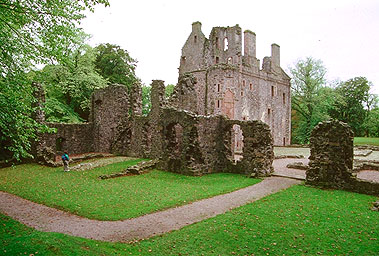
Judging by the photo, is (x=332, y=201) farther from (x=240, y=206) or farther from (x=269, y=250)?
(x=269, y=250)

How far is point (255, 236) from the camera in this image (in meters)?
8.62

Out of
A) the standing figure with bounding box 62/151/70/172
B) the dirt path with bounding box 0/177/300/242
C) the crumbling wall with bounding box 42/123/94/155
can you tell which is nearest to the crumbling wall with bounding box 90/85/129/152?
the crumbling wall with bounding box 42/123/94/155

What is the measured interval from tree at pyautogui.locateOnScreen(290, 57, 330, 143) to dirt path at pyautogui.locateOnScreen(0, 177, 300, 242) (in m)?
40.3

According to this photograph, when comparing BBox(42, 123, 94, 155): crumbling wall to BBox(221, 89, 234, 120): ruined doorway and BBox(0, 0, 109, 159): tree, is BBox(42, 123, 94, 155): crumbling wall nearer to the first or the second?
BBox(221, 89, 234, 120): ruined doorway

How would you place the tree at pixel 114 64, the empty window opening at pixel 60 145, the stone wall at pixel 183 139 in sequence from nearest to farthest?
1. the stone wall at pixel 183 139
2. the empty window opening at pixel 60 145
3. the tree at pixel 114 64

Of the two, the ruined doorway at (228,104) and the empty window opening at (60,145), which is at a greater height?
the ruined doorway at (228,104)

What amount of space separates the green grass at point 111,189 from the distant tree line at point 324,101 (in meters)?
36.5

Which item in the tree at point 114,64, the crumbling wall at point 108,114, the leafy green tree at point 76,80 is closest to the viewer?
the crumbling wall at point 108,114

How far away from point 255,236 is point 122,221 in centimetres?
447

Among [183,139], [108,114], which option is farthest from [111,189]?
[108,114]

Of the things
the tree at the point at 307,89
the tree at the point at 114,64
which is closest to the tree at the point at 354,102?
the tree at the point at 307,89

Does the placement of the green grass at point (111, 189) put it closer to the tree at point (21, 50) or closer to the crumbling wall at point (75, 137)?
the tree at point (21, 50)

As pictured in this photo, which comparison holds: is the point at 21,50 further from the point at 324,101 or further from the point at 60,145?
the point at 324,101

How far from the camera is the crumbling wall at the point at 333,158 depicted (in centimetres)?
1507
